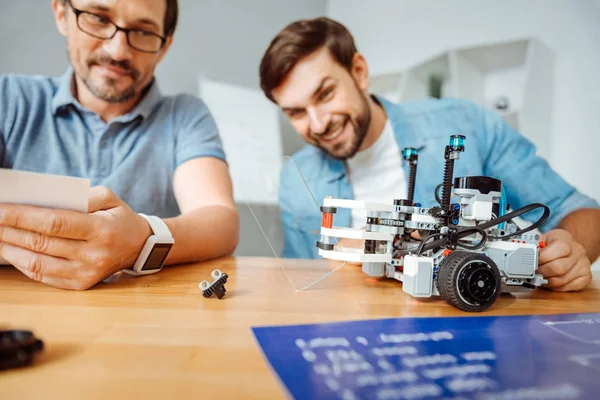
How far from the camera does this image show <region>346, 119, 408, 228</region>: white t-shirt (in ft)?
4.51

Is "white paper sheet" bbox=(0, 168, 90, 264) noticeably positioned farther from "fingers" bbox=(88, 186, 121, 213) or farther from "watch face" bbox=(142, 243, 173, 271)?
"watch face" bbox=(142, 243, 173, 271)

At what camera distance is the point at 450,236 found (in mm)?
633

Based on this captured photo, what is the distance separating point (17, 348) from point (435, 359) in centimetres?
38

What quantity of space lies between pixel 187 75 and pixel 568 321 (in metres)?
1.79

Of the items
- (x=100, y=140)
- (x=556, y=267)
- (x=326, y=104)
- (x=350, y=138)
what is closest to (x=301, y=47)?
(x=326, y=104)

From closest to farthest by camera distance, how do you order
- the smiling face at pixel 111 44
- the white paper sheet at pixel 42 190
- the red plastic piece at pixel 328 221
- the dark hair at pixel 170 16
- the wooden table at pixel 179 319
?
the wooden table at pixel 179 319
the white paper sheet at pixel 42 190
the red plastic piece at pixel 328 221
the smiling face at pixel 111 44
the dark hair at pixel 170 16

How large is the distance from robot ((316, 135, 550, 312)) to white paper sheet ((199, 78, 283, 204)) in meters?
1.00

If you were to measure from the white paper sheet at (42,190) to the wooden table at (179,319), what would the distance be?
0.13m

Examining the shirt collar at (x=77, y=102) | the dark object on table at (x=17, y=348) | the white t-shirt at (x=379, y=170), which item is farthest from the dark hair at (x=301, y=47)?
the dark object on table at (x=17, y=348)

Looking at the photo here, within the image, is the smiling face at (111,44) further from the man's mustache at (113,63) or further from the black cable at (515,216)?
the black cable at (515,216)

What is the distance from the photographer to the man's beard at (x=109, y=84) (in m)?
1.17

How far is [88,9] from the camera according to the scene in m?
1.11

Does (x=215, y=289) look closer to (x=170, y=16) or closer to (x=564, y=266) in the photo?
(x=564, y=266)

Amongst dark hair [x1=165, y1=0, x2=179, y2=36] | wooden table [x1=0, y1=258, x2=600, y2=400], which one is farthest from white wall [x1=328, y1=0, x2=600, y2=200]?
dark hair [x1=165, y1=0, x2=179, y2=36]
